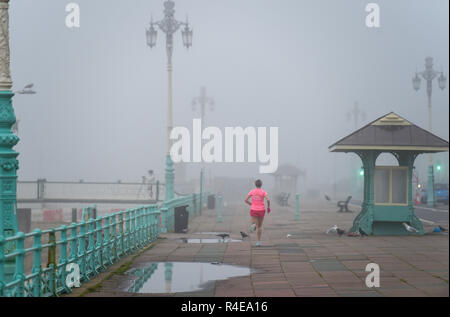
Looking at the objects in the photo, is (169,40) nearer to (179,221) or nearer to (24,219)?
(179,221)

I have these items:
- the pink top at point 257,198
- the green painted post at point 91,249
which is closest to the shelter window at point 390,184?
the pink top at point 257,198

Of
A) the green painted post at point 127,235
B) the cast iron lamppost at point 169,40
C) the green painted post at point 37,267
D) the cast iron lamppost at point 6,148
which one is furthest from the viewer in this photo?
the cast iron lamppost at point 169,40

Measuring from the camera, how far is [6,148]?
10.9m

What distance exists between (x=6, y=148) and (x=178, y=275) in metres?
3.81

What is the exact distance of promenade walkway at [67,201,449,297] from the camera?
987cm

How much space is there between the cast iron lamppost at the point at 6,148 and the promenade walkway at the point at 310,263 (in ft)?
5.46

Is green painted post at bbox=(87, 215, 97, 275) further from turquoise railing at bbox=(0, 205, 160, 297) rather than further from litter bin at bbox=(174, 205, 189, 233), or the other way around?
litter bin at bbox=(174, 205, 189, 233)

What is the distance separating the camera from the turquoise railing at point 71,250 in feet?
26.7

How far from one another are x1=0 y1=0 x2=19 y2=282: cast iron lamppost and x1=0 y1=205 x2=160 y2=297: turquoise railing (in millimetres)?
384

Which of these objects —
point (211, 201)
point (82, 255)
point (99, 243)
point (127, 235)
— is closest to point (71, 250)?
point (82, 255)

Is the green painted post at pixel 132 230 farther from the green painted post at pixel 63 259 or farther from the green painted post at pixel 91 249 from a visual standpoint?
the green painted post at pixel 63 259
